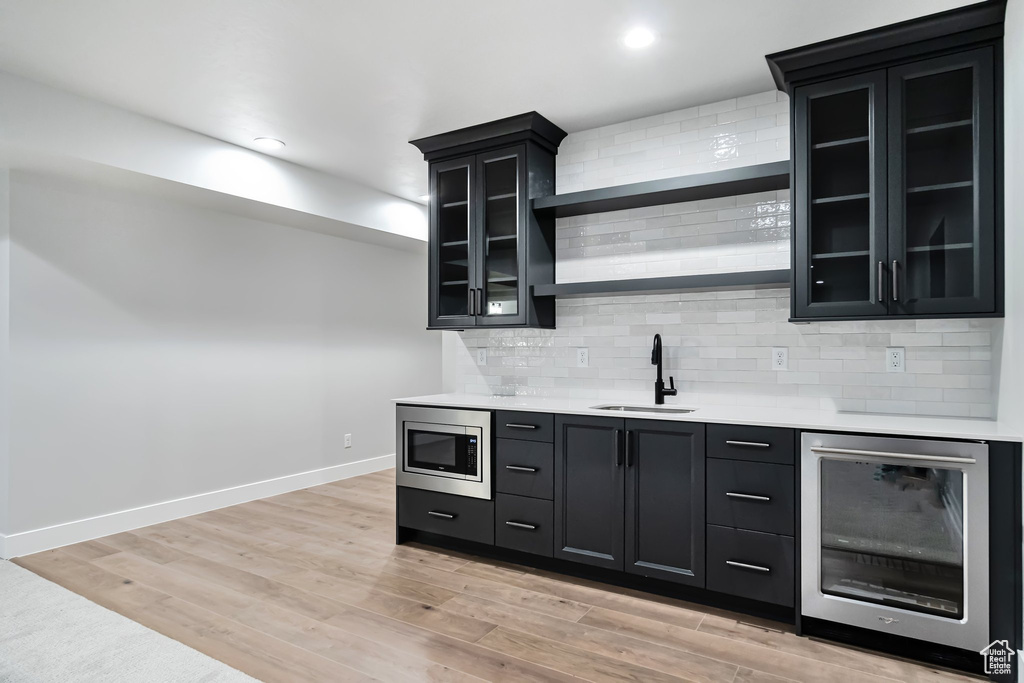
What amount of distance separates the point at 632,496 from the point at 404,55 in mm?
2445

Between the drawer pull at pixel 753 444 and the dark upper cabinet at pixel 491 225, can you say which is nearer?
the drawer pull at pixel 753 444

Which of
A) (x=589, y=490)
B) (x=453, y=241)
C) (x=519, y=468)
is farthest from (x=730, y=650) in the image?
(x=453, y=241)

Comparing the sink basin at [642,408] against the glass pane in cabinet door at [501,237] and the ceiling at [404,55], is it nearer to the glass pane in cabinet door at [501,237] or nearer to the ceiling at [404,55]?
the glass pane in cabinet door at [501,237]

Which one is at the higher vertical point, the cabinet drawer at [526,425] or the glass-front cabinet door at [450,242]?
the glass-front cabinet door at [450,242]

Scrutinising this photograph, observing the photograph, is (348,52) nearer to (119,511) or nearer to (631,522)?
(631,522)

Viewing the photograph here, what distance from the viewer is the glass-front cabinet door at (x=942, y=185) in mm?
2473

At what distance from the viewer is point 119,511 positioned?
159 inches

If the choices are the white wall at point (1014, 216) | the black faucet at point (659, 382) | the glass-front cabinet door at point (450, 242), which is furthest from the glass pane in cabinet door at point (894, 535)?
the glass-front cabinet door at point (450, 242)

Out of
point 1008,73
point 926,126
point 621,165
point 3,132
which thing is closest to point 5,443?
point 3,132

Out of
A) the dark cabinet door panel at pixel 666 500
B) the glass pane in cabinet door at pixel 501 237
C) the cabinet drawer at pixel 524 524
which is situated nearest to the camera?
the dark cabinet door panel at pixel 666 500

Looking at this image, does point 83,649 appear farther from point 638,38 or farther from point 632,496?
point 638,38

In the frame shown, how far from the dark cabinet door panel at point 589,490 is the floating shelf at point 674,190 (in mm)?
1260

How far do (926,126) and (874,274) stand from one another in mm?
672

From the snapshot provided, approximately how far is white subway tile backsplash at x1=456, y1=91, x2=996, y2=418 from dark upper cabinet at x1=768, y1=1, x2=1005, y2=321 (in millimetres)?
346
